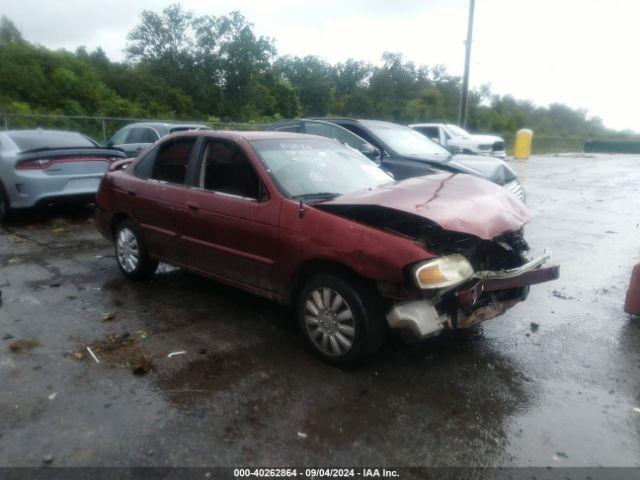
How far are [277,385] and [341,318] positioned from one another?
0.63 m

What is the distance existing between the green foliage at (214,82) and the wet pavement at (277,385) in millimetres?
24595

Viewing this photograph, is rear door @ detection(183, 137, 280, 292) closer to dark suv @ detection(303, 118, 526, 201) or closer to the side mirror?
the side mirror

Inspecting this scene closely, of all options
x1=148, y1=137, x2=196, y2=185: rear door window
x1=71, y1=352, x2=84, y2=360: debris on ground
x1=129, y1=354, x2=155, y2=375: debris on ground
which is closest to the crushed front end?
x1=129, y1=354, x2=155, y2=375: debris on ground

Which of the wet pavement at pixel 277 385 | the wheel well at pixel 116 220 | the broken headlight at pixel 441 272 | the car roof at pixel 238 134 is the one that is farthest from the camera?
the wheel well at pixel 116 220

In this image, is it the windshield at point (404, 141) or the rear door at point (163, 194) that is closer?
the rear door at point (163, 194)

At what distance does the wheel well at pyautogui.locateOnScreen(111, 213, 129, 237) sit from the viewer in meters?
5.52

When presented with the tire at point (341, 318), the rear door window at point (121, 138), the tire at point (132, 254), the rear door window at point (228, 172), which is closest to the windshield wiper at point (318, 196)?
the rear door window at point (228, 172)

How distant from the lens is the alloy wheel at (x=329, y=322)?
3.52m

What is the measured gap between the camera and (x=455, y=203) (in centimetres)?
370

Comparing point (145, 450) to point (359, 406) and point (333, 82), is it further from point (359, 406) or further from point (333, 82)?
point (333, 82)

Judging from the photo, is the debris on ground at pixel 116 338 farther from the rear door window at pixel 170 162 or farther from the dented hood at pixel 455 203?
the dented hood at pixel 455 203

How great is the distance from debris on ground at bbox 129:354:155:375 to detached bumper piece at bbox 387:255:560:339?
1757mm

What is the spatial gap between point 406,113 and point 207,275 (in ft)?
128

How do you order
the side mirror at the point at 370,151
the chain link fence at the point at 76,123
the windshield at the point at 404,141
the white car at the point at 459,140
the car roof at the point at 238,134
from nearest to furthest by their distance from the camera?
the car roof at the point at 238,134 < the side mirror at the point at 370,151 < the windshield at the point at 404,141 < the chain link fence at the point at 76,123 < the white car at the point at 459,140
